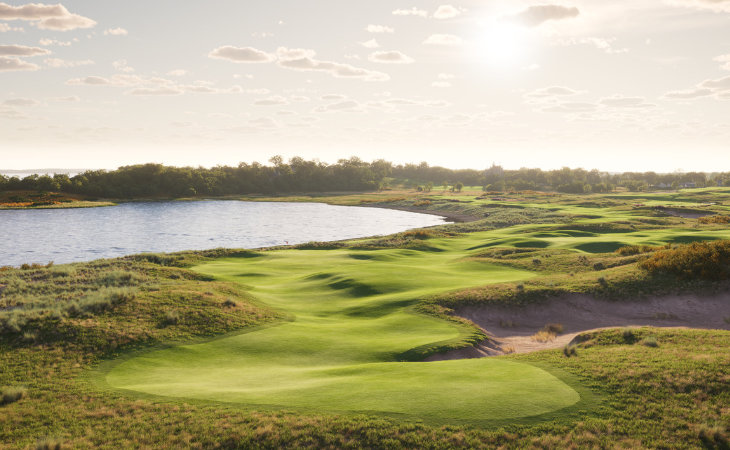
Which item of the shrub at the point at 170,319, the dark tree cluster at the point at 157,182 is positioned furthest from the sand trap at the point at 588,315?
the dark tree cluster at the point at 157,182

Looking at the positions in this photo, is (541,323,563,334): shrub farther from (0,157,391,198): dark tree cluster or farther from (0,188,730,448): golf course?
(0,157,391,198): dark tree cluster

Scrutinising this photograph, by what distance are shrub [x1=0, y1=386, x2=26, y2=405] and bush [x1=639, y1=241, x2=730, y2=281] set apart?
30400 mm

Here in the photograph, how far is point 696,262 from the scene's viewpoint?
25000 millimetres

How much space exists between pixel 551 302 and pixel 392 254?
959 inches

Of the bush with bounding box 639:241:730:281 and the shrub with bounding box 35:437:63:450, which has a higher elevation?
the bush with bounding box 639:241:730:281

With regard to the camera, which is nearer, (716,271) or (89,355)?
(89,355)

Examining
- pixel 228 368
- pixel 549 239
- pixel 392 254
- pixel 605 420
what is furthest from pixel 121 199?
pixel 605 420

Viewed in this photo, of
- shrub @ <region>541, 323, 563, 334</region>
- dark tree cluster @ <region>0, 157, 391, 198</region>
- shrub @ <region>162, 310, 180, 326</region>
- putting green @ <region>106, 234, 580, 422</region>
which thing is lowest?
shrub @ <region>541, 323, 563, 334</region>

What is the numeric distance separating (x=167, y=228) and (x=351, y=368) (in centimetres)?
8289

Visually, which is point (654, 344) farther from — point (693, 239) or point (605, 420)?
point (693, 239)

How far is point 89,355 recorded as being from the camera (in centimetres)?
1590

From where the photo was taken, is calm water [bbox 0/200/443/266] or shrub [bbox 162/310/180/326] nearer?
shrub [bbox 162/310/180/326]

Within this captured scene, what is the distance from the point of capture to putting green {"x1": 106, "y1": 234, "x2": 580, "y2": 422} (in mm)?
11445

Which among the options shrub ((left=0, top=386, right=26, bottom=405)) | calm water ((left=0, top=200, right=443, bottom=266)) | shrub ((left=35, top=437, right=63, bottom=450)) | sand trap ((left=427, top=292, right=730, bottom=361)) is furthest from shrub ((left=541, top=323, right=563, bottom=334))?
calm water ((left=0, top=200, right=443, bottom=266))
